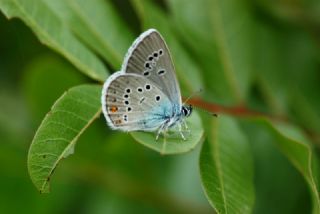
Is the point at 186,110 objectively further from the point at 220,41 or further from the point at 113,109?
the point at 220,41

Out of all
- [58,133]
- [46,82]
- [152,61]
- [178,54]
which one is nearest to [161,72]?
[152,61]

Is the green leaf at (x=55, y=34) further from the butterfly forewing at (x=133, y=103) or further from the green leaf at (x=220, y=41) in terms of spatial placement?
the green leaf at (x=220, y=41)

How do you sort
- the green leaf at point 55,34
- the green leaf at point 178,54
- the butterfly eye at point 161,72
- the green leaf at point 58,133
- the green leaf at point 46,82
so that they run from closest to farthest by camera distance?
the green leaf at point 58,133 → the green leaf at point 55,34 → the butterfly eye at point 161,72 → the green leaf at point 178,54 → the green leaf at point 46,82

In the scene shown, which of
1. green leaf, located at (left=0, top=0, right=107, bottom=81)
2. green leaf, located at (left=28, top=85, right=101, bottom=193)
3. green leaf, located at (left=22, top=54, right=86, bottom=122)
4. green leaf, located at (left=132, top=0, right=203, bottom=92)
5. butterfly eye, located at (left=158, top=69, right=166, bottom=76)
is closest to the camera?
green leaf, located at (left=28, top=85, right=101, bottom=193)

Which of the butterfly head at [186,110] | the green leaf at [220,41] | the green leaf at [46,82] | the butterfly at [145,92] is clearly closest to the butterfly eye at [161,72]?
the butterfly at [145,92]

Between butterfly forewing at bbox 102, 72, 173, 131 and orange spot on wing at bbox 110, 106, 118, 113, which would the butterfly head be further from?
orange spot on wing at bbox 110, 106, 118, 113

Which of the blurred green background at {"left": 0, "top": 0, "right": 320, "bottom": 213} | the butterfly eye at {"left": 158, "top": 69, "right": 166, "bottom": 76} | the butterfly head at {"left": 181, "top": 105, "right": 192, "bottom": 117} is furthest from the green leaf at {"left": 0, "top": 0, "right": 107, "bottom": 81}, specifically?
the blurred green background at {"left": 0, "top": 0, "right": 320, "bottom": 213}

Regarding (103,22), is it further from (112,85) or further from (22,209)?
(22,209)
